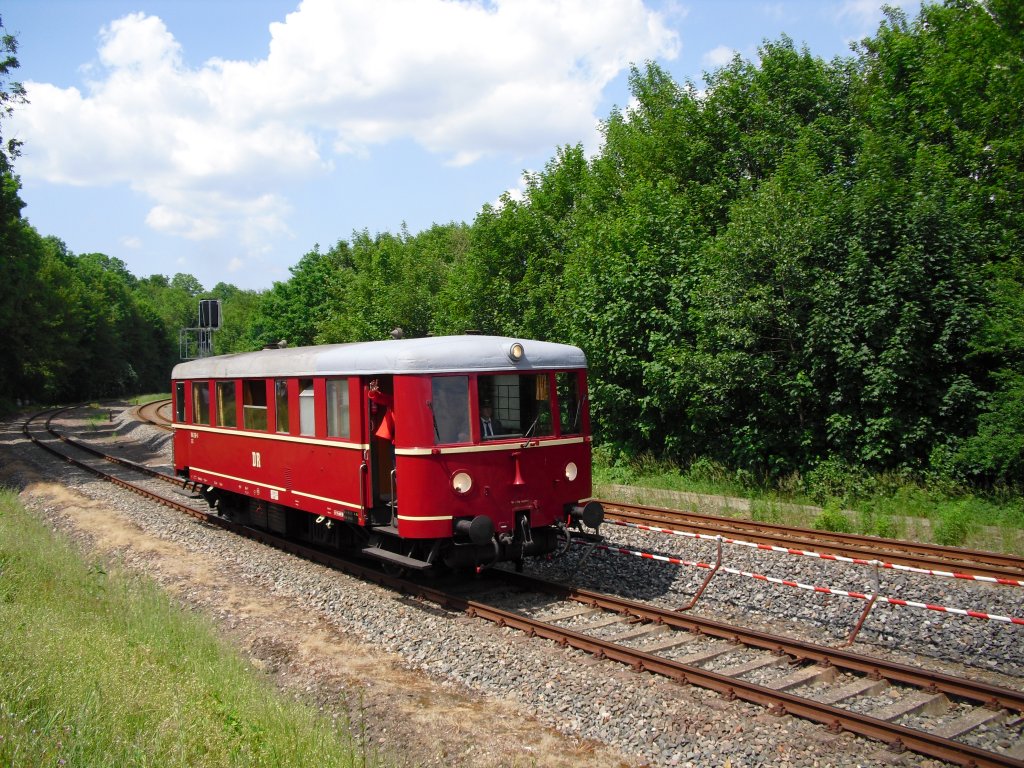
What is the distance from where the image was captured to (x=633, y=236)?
19.2 metres

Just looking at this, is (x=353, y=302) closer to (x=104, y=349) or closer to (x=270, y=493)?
(x=270, y=493)

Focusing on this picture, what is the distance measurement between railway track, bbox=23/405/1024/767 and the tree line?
7.86 metres

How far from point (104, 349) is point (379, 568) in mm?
73357

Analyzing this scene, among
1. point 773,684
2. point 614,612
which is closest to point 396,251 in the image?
point 614,612

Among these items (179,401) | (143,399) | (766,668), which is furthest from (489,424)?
(143,399)

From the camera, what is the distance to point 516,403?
983 centimetres

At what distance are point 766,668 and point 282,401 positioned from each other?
24.6 ft

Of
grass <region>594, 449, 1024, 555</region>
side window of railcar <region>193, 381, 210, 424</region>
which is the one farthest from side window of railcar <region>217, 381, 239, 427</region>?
grass <region>594, 449, 1024, 555</region>

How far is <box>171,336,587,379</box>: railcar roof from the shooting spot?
9227 millimetres

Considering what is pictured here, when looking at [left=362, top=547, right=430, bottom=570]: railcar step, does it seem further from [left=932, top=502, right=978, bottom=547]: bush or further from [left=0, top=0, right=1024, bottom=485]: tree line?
[left=0, top=0, right=1024, bottom=485]: tree line

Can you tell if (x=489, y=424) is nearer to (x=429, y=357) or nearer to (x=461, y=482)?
(x=461, y=482)

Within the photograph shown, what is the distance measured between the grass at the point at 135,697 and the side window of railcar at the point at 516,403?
3.84 meters

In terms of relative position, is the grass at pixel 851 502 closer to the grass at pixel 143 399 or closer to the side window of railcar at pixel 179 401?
the side window of railcar at pixel 179 401

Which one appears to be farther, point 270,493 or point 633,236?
point 633,236
